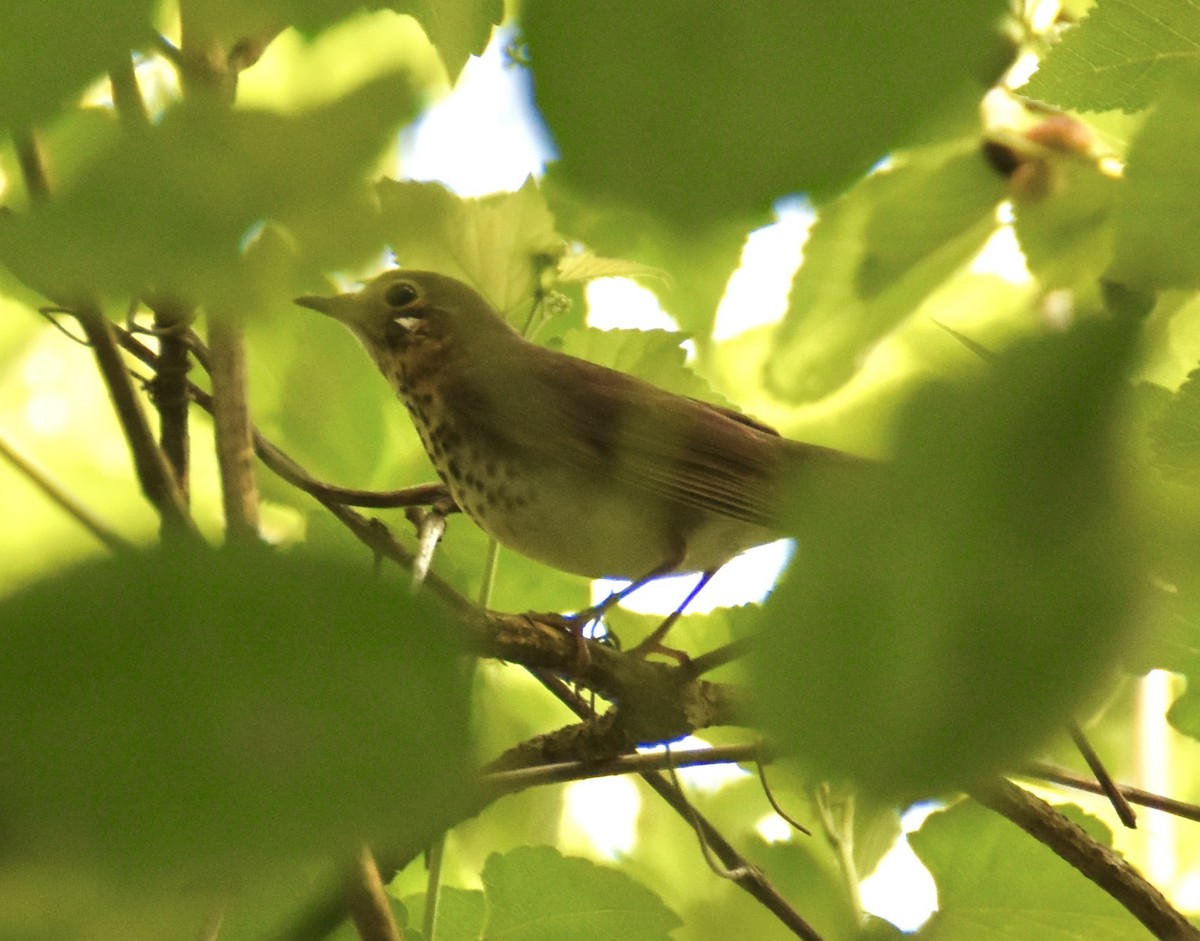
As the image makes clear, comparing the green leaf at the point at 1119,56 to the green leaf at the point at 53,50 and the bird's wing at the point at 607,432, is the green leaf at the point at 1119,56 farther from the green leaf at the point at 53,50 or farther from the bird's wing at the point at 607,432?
the bird's wing at the point at 607,432

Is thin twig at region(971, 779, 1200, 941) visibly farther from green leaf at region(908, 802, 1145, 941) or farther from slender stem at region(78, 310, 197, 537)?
slender stem at region(78, 310, 197, 537)

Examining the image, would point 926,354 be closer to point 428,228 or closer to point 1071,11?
point 428,228

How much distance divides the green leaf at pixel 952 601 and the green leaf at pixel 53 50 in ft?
0.48

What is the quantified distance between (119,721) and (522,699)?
4.08 ft

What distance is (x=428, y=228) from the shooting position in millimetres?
367

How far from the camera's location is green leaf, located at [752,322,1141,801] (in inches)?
8.4

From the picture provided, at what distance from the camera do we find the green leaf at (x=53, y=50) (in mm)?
217

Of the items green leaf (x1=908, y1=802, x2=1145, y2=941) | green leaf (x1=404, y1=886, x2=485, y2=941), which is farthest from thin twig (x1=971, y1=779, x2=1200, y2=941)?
green leaf (x1=404, y1=886, x2=485, y2=941)

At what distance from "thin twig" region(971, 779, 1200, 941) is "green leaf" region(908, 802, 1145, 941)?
0.04 feet

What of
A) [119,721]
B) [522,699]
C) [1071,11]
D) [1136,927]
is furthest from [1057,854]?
[119,721]

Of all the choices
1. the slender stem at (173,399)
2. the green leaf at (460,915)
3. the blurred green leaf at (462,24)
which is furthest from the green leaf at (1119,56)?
the green leaf at (460,915)

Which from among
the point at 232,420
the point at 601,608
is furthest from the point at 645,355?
the point at 232,420

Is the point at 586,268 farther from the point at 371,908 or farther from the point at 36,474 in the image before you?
the point at 371,908

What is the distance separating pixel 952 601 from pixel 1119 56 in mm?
356
